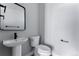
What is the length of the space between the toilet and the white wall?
0.13 meters

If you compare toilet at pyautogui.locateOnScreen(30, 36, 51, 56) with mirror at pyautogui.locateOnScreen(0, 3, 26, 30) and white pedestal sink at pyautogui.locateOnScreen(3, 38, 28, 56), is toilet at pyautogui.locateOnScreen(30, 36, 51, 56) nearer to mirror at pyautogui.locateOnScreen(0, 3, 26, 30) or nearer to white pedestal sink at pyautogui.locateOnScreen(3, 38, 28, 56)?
white pedestal sink at pyautogui.locateOnScreen(3, 38, 28, 56)

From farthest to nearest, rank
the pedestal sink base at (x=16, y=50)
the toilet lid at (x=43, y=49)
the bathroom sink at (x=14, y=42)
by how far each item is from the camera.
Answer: the toilet lid at (x=43, y=49), the pedestal sink base at (x=16, y=50), the bathroom sink at (x=14, y=42)

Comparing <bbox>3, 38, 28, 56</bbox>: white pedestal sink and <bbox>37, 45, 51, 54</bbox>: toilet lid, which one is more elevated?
<bbox>3, 38, 28, 56</bbox>: white pedestal sink

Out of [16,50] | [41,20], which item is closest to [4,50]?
[16,50]

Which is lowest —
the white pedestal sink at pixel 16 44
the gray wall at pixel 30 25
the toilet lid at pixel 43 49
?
the toilet lid at pixel 43 49

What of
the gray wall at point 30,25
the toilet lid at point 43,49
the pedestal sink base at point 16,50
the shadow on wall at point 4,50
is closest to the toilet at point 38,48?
the toilet lid at point 43,49

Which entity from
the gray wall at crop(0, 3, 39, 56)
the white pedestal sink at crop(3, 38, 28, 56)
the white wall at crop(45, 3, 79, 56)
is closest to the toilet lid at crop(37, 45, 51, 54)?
the white wall at crop(45, 3, 79, 56)

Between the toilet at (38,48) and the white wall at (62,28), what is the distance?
0.44ft

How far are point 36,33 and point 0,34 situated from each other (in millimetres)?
606

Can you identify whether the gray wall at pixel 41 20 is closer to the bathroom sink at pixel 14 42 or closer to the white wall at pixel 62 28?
the white wall at pixel 62 28

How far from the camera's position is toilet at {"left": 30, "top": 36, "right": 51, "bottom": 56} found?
1219 millimetres

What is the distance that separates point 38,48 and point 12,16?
77cm

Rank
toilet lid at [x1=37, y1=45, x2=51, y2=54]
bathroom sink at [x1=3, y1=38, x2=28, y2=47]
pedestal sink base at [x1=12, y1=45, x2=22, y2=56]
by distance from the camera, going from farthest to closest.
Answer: toilet lid at [x1=37, y1=45, x2=51, y2=54], pedestal sink base at [x1=12, y1=45, x2=22, y2=56], bathroom sink at [x1=3, y1=38, x2=28, y2=47]

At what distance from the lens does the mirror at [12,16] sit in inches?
42.7
